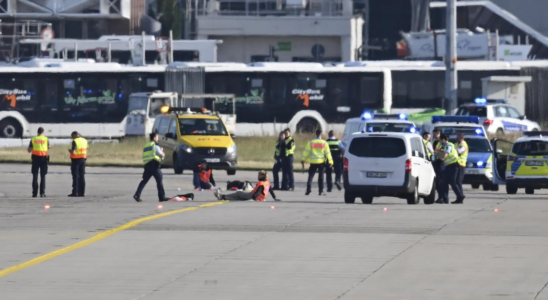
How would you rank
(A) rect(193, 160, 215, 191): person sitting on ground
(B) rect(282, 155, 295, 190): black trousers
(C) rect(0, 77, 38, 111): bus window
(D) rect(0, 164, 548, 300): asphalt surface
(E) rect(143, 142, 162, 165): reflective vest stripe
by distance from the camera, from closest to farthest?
(D) rect(0, 164, 548, 300): asphalt surface < (E) rect(143, 142, 162, 165): reflective vest stripe < (A) rect(193, 160, 215, 191): person sitting on ground < (B) rect(282, 155, 295, 190): black trousers < (C) rect(0, 77, 38, 111): bus window

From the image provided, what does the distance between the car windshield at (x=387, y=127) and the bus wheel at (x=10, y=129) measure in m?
19.5

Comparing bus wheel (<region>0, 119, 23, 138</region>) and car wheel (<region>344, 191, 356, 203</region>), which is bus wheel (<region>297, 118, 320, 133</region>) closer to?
bus wheel (<region>0, 119, 23, 138</region>)

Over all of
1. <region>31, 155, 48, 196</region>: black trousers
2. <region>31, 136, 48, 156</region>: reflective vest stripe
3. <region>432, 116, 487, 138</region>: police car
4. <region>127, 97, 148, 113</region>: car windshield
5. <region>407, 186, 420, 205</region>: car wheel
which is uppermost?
<region>127, 97, 148, 113</region>: car windshield

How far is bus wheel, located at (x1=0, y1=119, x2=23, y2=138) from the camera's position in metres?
45.6

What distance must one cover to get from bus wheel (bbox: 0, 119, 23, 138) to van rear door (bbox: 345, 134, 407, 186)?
24876mm

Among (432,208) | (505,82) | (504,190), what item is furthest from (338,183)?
(505,82)

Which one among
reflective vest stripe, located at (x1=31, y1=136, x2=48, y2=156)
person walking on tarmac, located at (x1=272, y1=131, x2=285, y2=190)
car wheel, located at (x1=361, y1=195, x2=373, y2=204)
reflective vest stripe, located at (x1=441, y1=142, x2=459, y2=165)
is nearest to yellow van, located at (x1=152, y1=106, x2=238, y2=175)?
person walking on tarmac, located at (x1=272, y1=131, x2=285, y2=190)

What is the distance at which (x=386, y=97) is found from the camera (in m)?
48.0

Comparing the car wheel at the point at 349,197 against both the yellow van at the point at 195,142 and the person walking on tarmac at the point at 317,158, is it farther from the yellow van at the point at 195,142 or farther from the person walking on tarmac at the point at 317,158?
the yellow van at the point at 195,142

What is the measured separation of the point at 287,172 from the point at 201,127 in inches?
259

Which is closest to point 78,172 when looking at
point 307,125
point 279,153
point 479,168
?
point 279,153

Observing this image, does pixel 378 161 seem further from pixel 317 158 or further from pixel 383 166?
pixel 317 158

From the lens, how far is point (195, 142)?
34.3m

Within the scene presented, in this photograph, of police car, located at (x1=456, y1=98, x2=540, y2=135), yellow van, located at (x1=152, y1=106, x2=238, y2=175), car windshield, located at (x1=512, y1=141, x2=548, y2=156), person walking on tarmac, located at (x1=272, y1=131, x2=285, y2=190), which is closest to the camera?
car windshield, located at (x1=512, y1=141, x2=548, y2=156)
